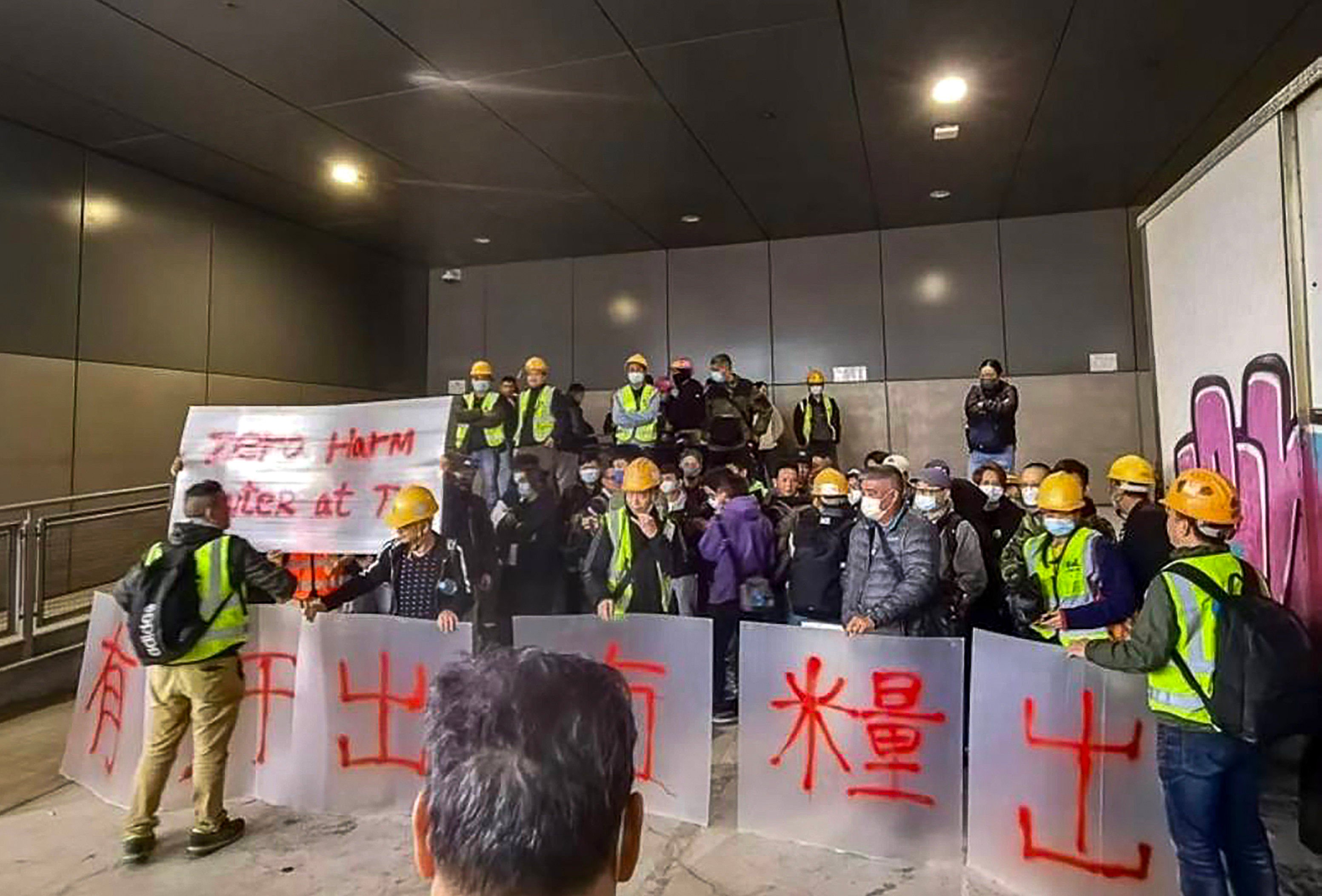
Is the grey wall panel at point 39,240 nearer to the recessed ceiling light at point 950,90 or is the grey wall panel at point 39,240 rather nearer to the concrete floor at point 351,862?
the concrete floor at point 351,862

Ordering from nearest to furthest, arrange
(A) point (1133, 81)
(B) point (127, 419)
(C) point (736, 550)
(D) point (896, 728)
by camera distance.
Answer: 1. (D) point (896, 728)
2. (C) point (736, 550)
3. (A) point (1133, 81)
4. (B) point (127, 419)

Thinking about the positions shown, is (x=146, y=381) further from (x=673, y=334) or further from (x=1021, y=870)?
(x=1021, y=870)

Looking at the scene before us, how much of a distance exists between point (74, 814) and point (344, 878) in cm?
174

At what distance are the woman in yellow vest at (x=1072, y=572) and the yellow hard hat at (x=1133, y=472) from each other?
71cm

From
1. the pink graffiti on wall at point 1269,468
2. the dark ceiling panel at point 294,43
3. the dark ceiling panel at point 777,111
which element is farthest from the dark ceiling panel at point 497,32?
the pink graffiti on wall at point 1269,468

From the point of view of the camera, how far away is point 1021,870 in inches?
120

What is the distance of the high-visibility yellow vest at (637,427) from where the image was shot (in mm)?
8469

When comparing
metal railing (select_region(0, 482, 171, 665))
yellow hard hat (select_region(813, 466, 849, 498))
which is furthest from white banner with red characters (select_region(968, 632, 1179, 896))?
metal railing (select_region(0, 482, 171, 665))

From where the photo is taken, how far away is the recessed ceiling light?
21.4 ft

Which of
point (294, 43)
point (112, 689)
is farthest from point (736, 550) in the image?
point (294, 43)

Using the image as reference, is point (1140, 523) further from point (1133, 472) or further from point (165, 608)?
point (165, 608)

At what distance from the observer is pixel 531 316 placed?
12.5 metres

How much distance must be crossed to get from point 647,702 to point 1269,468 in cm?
295

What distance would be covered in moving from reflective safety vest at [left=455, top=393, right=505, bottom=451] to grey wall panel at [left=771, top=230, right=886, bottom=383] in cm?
496
